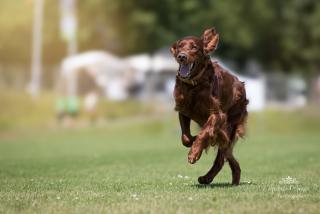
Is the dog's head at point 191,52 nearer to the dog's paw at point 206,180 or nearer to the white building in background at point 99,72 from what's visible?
the dog's paw at point 206,180

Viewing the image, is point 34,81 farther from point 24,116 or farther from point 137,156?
point 137,156

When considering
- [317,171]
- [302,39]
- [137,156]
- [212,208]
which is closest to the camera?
[212,208]

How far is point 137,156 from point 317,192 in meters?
13.4

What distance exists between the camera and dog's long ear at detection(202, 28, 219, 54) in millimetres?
11398

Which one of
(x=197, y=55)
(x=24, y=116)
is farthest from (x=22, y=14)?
(x=197, y=55)

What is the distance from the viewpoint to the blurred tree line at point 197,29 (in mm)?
58406

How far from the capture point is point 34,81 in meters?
60.5

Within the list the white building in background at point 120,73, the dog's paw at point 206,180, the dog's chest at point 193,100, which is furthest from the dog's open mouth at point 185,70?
the white building in background at point 120,73

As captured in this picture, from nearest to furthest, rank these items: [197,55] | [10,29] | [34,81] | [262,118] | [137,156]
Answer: [197,55], [137,156], [262,118], [34,81], [10,29]

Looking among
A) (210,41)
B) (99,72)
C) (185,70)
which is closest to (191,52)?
(185,70)

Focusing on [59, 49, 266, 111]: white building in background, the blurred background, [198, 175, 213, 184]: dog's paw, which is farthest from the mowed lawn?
[59, 49, 266, 111]: white building in background

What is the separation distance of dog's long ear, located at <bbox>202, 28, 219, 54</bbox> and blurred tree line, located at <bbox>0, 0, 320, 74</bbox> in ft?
144

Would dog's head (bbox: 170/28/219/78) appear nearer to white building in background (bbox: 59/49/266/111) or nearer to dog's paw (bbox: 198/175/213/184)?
dog's paw (bbox: 198/175/213/184)

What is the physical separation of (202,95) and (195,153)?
851mm
